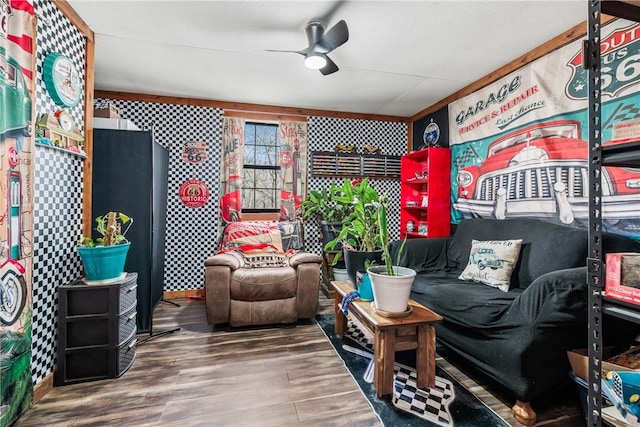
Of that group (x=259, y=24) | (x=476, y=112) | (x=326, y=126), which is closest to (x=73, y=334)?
(x=259, y=24)

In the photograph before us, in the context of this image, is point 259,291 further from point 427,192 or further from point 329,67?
point 427,192

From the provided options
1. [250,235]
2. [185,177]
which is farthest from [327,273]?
[185,177]

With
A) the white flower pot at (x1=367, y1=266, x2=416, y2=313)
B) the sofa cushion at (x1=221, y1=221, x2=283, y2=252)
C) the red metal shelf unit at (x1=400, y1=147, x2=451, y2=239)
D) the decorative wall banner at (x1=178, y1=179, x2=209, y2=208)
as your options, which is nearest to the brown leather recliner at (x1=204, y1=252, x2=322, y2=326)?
the sofa cushion at (x1=221, y1=221, x2=283, y2=252)

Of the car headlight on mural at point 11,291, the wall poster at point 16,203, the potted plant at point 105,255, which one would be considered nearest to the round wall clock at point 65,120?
the wall poster at point 16,203

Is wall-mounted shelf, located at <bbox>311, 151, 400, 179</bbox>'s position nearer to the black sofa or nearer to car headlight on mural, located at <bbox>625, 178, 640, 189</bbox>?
the black sofa

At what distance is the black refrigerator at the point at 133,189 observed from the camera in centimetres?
235

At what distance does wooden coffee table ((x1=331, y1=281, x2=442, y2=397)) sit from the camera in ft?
5.45

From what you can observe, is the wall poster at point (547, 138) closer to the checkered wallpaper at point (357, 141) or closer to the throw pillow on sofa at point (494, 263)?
the throw pillow on sofa at point (494, 263)

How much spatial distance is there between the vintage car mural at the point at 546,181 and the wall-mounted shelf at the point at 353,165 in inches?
50.4

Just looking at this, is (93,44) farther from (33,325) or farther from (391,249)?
(391,249)

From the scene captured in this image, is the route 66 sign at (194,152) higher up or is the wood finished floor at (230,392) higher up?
the route 66 sign at (194,152)

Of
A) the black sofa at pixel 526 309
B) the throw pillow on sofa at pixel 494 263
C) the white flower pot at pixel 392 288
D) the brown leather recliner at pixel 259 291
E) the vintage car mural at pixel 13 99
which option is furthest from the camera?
the brown leather recliner at pixel 259 291

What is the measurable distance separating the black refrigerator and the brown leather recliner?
1.70ft

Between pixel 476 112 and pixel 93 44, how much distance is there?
3454 millimetres
